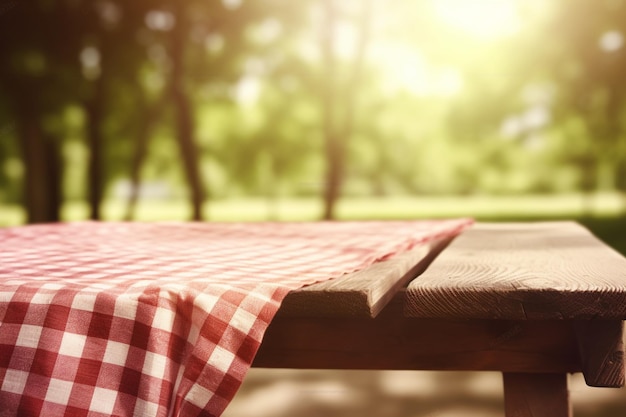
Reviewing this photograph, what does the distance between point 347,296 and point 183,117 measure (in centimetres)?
1164

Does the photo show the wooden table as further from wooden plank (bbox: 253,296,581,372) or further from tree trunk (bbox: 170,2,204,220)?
tree trunk (bbox: 170,2,204,220)

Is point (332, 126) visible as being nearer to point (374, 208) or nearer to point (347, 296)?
point (347, 296)

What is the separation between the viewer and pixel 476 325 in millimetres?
1336

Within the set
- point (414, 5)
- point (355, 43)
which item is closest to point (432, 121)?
point (414, 5)

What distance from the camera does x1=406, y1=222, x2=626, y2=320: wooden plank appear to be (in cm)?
117

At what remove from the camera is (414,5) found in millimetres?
15844

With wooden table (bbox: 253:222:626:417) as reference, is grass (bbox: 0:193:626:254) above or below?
below

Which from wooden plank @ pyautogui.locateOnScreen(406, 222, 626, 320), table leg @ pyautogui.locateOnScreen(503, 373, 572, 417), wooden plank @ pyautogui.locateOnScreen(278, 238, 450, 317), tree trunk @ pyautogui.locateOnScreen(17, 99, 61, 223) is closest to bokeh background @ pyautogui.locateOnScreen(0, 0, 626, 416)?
tree trunk @ pyautogui.locateOnScreen(17, 99, 61, 223)

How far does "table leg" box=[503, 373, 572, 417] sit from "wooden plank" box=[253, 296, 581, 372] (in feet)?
0.16

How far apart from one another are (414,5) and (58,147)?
8139 millimetres

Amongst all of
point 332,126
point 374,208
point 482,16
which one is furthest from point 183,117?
point 374,208

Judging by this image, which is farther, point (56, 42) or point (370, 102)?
point (370, 102)

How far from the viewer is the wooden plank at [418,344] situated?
1.32m

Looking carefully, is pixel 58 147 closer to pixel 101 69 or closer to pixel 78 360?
pixel 101 69
